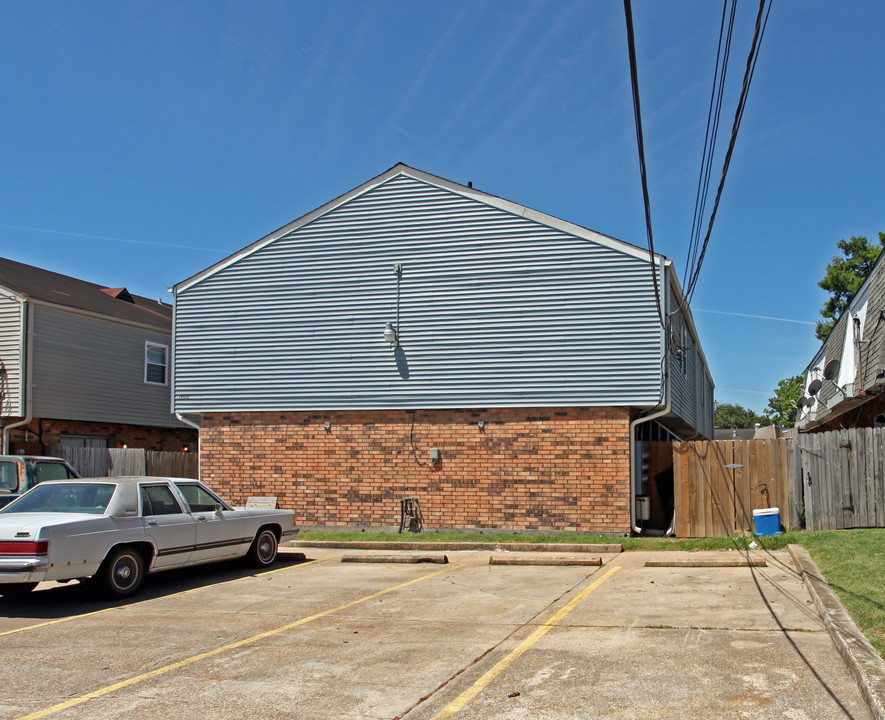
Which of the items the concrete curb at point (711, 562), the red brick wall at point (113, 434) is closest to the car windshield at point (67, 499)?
the concrete curb at point (711, 562)

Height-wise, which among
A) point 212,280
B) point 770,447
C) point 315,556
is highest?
point 212,280

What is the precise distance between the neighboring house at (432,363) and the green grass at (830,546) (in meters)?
0.74

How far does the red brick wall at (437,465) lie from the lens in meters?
16.7

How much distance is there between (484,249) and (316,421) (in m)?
5.29

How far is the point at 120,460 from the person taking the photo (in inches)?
868

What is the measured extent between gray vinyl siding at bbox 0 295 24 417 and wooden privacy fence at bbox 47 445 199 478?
1.64 meters

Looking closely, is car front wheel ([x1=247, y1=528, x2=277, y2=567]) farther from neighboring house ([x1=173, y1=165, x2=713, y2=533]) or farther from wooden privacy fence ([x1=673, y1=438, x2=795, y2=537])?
wooden privacy fence ([x1=673, y1=438, x2=795, y2=537])

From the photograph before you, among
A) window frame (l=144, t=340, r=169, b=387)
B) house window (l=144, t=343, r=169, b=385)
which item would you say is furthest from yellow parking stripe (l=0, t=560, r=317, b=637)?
house window (l=144, t=343, r=169, b=385)

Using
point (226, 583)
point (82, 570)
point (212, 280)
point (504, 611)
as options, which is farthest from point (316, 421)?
point (504, 611)

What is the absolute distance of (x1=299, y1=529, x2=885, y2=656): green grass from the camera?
24.5 feet

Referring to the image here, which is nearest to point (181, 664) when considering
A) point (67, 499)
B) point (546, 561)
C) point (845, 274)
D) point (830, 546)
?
point (67, 499)

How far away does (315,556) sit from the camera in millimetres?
15008

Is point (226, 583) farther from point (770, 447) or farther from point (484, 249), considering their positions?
point (770, 447)

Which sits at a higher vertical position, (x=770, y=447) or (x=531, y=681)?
(x=770, y=447)
